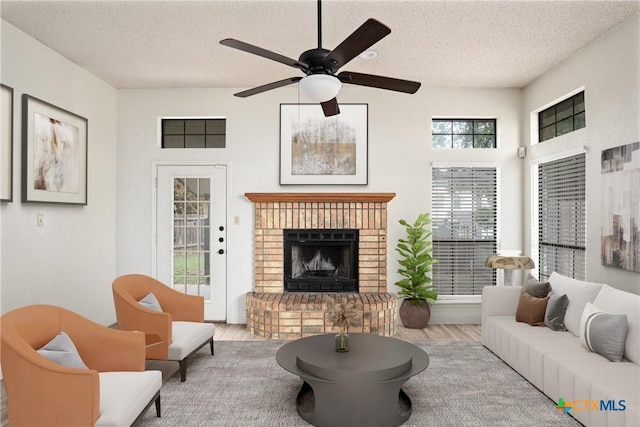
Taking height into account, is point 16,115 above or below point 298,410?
above

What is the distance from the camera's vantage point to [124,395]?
224 centimetres

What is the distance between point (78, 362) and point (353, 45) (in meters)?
2.36

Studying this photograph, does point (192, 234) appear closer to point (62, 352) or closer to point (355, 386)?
point (62, 352)

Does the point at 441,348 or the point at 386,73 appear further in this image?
the point at 386,73

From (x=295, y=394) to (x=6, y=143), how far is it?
3.12 metres

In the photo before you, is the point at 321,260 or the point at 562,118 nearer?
the point at 562,118

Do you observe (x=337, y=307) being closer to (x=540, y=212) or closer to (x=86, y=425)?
(x=86, y=425)

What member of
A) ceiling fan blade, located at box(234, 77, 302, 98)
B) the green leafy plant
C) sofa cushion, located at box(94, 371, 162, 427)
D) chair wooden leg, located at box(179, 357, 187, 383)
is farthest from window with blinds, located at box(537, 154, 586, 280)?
sofa cushion, located at box(94, 371, 162, 427)

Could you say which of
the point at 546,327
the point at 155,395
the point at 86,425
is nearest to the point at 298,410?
the point at 155,395

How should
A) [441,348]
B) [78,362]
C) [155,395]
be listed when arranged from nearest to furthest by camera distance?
[78,362] → [155,395] → [441,348]

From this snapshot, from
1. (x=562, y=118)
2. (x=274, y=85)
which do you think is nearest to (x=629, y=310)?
(x=562, y=118)

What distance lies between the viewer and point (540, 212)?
4840 millimetres

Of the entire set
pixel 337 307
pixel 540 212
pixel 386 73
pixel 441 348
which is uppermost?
pixel 386 73

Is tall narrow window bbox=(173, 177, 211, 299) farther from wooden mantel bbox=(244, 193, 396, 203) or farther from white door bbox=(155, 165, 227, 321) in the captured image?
wooden mantel bbox=(244, 193, 396, 203)
